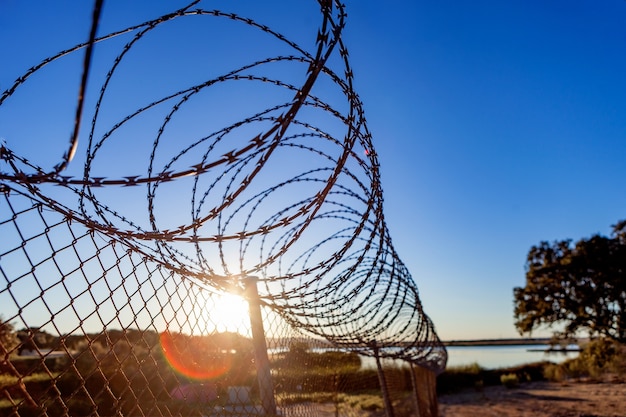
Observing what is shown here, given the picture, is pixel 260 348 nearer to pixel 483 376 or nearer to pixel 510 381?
pixel 510 381

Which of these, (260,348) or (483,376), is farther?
(483,376)

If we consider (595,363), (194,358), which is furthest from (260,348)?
(595,363)

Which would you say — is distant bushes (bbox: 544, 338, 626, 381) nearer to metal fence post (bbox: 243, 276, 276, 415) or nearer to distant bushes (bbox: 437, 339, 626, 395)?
distant bushes (bbox: 437, 339, 626, 395)

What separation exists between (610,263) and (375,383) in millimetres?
11258

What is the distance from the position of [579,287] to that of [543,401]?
197 inches

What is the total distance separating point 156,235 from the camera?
1478 mm

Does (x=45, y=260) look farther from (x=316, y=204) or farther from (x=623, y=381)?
(x=623, y=381)

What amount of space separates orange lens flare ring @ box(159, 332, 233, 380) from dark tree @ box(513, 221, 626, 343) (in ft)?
62.7

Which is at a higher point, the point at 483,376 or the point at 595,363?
the point at 595,363

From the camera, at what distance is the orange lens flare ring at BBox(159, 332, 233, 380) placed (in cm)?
201

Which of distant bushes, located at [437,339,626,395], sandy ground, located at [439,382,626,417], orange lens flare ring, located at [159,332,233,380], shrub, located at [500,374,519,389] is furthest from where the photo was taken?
shrub, located at [500,374,519,389]

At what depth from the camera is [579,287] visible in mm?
17984

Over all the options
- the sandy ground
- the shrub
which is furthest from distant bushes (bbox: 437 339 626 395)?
the sandy ground

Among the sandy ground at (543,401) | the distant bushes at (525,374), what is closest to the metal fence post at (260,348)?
the sandy ground at (543,401)
